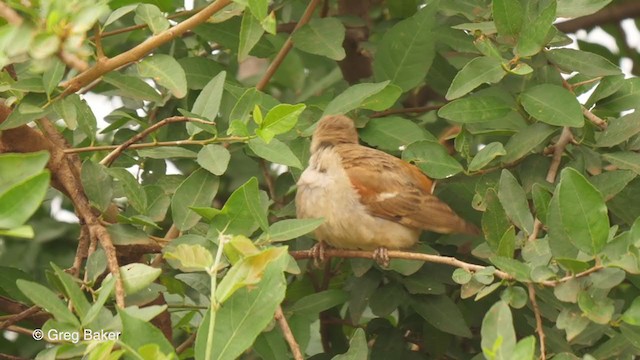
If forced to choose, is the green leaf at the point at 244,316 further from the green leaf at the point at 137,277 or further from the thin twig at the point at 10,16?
the thin twig at the point at 10,16

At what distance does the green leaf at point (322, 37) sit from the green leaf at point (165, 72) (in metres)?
1.00

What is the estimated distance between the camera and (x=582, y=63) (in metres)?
4.43

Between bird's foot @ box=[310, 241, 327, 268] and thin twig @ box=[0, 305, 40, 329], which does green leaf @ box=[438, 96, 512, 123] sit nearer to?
bird's foot @ box=[310, 241, 327, 268]

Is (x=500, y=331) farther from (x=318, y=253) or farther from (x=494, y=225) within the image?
(x=318, y=253)

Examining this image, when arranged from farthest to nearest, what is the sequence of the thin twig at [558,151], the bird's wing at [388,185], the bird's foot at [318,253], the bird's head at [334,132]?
the bird's wing at [388,185]
the bird's head at [334,132]
the bird's foot at [318,253]
the thin twig at [558,151]

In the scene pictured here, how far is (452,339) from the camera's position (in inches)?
192

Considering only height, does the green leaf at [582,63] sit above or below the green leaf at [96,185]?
below

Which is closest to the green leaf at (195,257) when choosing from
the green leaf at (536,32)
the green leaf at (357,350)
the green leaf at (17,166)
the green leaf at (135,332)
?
the green leaf at (135,332)

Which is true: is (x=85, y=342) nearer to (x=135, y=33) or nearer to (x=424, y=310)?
(x=424, y=310)

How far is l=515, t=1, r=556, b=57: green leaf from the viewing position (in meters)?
4.00

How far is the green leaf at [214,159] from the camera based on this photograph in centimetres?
389

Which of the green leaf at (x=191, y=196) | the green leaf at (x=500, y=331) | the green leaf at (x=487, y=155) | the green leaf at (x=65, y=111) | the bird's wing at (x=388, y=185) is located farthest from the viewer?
the bird's wing at (x=388, y=185)

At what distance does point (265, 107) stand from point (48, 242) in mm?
1768

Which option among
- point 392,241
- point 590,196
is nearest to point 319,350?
point 392,241
